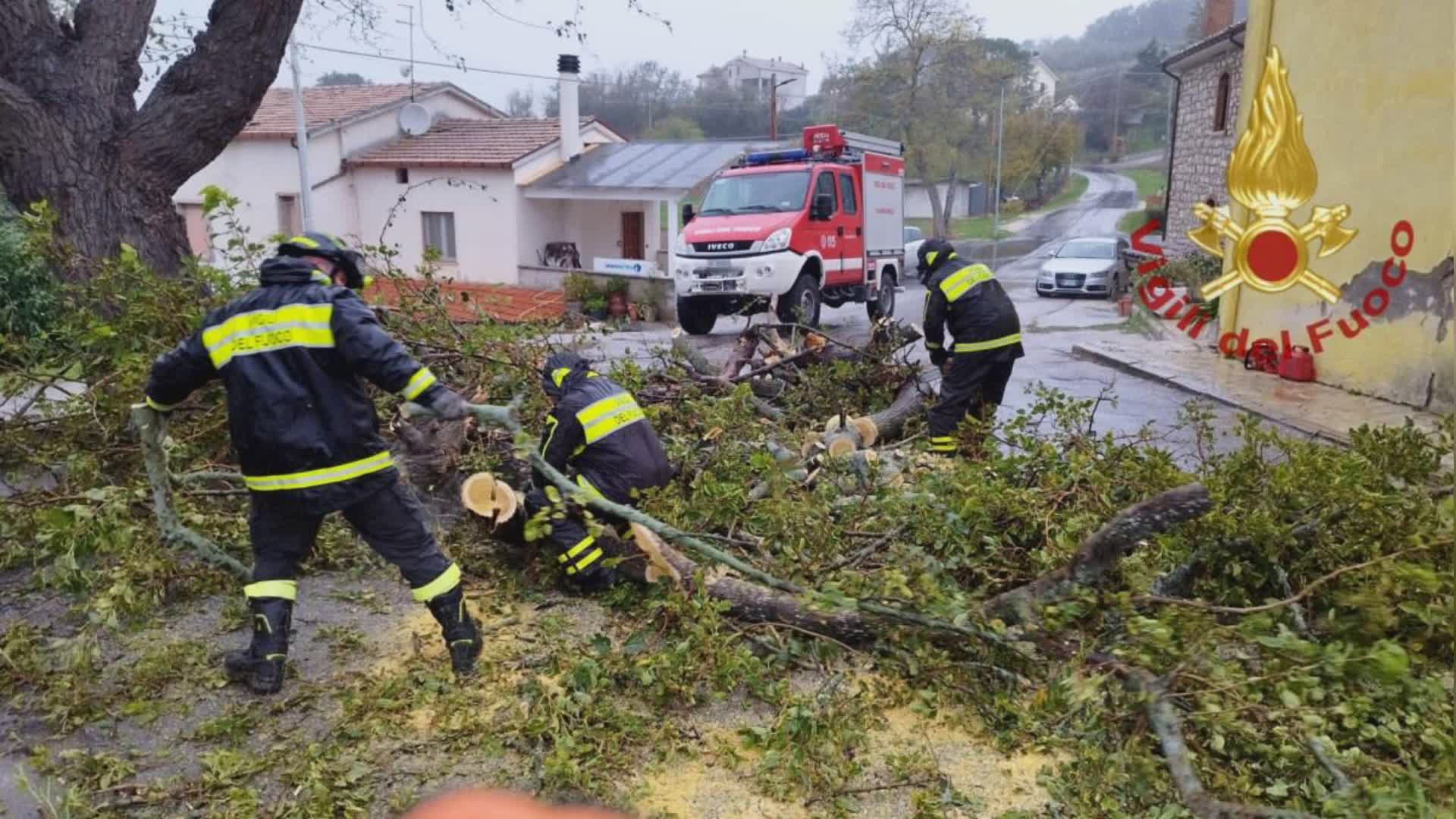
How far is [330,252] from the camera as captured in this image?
3.44m

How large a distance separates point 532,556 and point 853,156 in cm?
1095

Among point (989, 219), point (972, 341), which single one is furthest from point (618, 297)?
point (989, 219)

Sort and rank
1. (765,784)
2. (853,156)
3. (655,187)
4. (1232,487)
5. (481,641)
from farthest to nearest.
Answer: (655,187)
(853,156)
(1232,487)
(481,641)
(765,784)

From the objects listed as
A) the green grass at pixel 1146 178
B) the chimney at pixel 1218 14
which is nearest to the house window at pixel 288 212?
the chimney at pixel 1218 14

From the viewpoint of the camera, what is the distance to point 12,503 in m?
4.25

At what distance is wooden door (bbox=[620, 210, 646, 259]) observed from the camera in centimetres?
2355

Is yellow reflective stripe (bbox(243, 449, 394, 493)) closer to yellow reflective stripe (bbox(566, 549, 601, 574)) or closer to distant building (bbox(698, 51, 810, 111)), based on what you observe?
yellow reflective stripe (bbox(566, 549, 601, 574))

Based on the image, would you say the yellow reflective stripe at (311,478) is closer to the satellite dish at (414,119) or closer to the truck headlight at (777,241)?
the truck headlight at (777,241)

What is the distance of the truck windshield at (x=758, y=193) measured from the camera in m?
12.9

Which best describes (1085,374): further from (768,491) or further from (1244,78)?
(768,491)

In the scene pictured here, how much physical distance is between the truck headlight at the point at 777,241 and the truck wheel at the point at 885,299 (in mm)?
3027

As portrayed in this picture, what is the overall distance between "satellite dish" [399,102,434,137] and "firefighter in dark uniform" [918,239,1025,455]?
64.7ft

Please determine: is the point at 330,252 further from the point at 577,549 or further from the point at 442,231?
the point at 442,231

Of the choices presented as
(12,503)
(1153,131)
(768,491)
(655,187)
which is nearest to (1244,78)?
(768,491)
